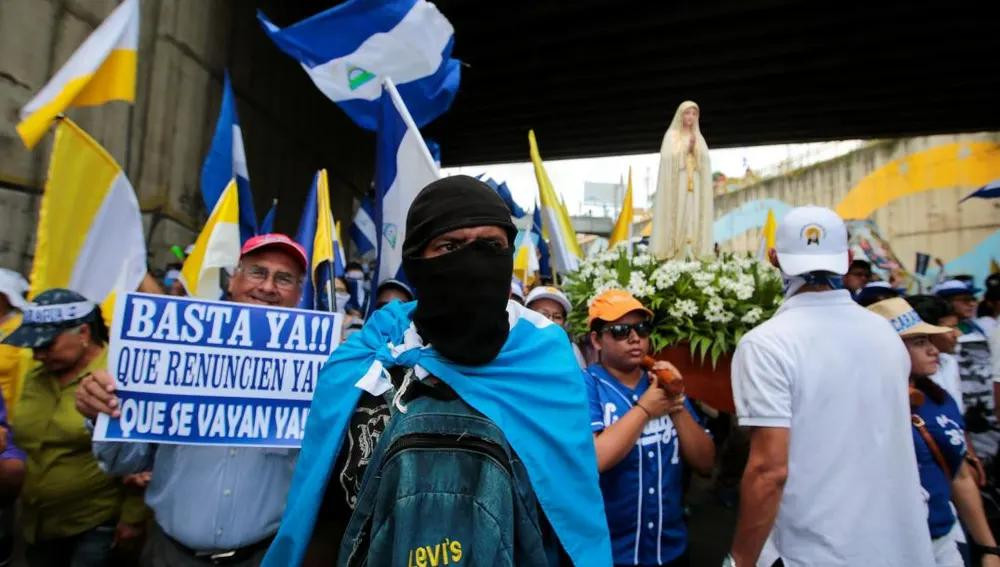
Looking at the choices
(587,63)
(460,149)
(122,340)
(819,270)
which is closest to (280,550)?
(122,340)

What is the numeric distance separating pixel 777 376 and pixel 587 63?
9860mm

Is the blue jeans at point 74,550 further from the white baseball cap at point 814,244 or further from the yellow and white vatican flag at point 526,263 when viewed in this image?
the yellow and white vatican flag at point 526,263

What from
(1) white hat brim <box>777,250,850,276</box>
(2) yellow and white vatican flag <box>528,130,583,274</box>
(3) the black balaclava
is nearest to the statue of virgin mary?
(2) yellow and white vatican flag <box>528,130,583,274</box>

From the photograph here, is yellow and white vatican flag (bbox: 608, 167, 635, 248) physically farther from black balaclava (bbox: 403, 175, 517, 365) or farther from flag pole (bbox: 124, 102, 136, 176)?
black balaclava (bbox: 403, 175, 517, 365)

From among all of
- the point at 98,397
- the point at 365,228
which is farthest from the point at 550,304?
the point at 365,228

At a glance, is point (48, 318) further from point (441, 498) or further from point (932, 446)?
point (932, 446)

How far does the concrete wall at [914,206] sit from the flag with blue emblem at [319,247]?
52.0 feet

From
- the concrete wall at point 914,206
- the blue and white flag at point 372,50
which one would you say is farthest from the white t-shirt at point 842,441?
the concrete wall at point 914,206

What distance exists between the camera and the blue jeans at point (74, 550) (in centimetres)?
275

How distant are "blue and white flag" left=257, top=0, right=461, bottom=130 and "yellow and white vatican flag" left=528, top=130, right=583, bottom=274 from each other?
110 centimetres

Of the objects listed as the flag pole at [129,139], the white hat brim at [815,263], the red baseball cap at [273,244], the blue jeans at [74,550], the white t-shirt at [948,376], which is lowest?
the blue jeans at [74,550]

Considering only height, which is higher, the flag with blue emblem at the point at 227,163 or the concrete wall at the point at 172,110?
the concrete wall at the point at 172,110

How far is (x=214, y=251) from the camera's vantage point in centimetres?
387

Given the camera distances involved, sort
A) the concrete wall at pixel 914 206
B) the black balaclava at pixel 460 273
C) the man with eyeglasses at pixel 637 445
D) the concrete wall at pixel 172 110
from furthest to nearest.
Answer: the concrete wall at pixel 914 206, the concrete wall at pixel 172 110, the man with eyeglasses at pixel 637 445, the black balaclava at pixel 460 273
